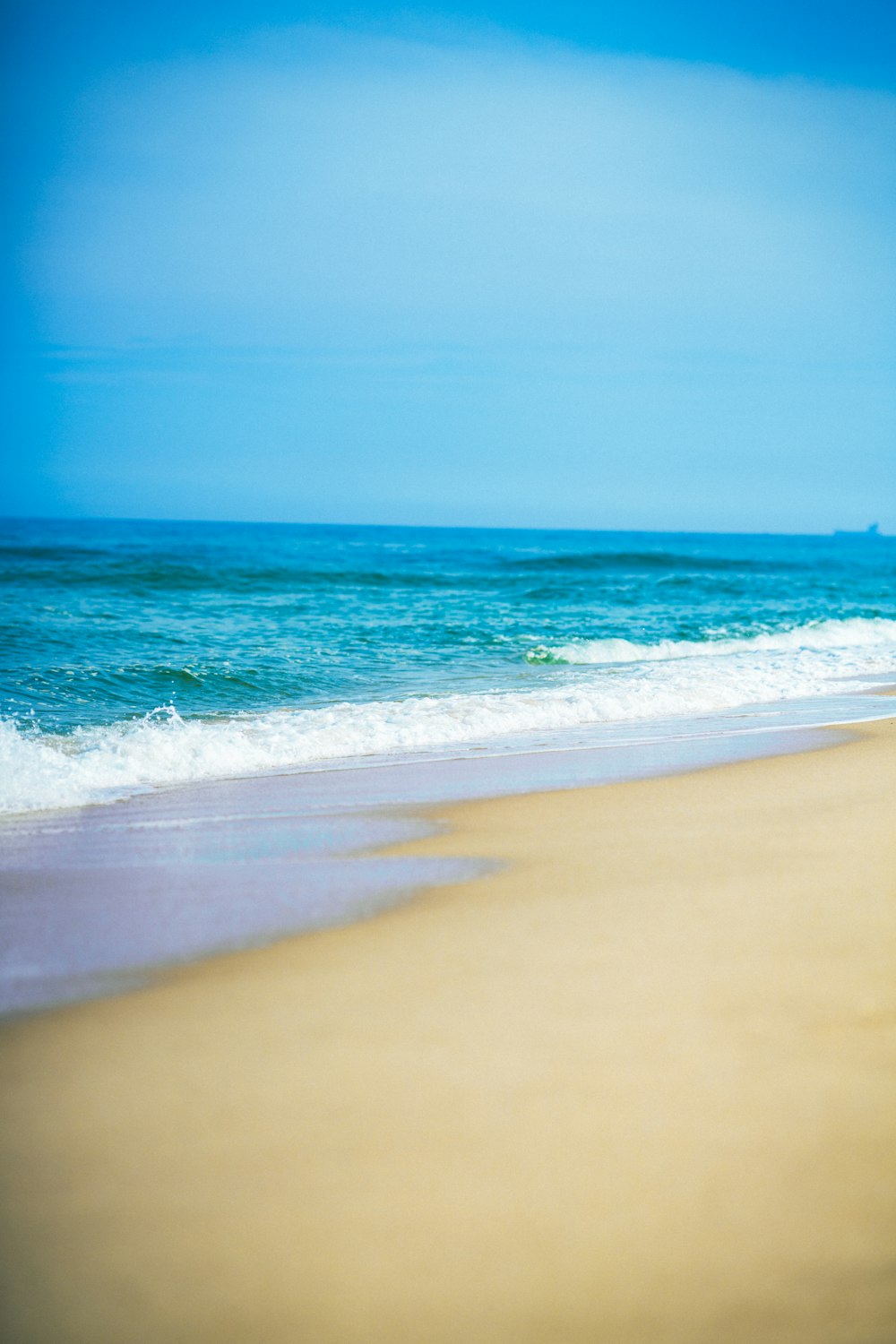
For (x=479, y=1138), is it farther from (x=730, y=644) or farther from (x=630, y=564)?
(x=630, y=564)

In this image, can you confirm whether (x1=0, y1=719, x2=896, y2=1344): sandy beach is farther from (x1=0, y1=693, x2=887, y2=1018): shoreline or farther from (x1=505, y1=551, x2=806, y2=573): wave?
(x1=505, y1=551, x2=806, y2=573): wave

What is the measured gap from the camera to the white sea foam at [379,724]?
5863 mm

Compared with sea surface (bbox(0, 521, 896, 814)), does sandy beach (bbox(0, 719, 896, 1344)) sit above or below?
below

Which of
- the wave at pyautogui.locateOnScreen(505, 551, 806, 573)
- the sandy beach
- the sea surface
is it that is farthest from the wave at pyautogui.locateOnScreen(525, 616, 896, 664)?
the wave at pyautogui.locateOnScreen(505, 551, 806, 573)

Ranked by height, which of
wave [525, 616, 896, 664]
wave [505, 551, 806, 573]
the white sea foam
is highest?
wave [505, 551, 806, 573]

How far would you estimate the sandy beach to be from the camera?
1.81 meters

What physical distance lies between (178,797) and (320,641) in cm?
788

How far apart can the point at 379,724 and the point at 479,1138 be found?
545cm

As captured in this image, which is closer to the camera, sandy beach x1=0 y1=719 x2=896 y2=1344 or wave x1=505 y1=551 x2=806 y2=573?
sandy beach x1=0 y1=719 x2=896 y2=1344

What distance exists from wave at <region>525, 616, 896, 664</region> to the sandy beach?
959 cm

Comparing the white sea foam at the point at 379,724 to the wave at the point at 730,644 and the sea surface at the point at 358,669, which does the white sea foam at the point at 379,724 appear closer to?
the sea surface at the point at 358,669

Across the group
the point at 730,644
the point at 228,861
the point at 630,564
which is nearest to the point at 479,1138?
the point at 228,861

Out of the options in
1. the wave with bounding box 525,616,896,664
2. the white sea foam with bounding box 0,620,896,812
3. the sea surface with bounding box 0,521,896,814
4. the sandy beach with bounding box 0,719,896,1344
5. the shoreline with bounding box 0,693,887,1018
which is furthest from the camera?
the wave with bounding box 525,616,896,664

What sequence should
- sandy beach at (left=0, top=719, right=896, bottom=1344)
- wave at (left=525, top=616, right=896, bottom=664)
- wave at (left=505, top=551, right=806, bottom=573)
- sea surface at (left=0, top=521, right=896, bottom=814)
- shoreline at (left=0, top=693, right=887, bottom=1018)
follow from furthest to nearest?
wave at (left=505, top=551, right=806, bottom=573)
wave at (left=525, top=616, right=896, bottom=664)
sea surface at (left=0, top=521, right=896, bottom=814)
shoreline at (left=0, top=693, right=887, bottom=1018)
sandy beach at (left=0, top=719, right=896, bottom=1344)
